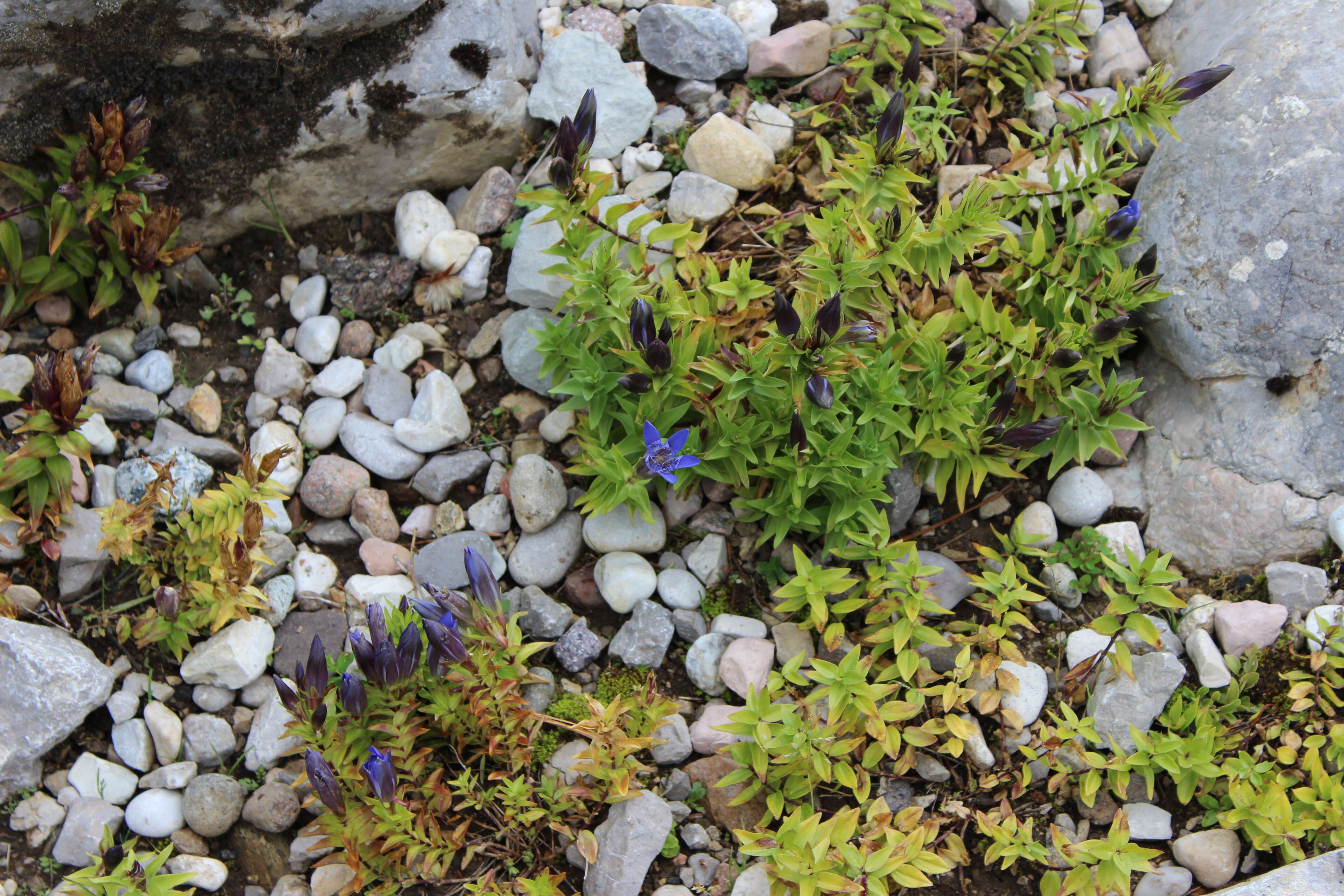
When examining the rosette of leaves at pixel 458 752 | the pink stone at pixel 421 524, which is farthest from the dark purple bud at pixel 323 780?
the pink stone at pixel 421 524

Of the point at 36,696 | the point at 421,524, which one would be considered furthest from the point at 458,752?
the point at 36,696

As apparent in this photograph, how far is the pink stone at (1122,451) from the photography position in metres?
3.95

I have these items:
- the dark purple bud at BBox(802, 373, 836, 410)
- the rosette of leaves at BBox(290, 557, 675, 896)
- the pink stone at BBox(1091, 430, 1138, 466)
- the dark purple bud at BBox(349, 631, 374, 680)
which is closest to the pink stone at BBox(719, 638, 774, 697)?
the rosette of leaves at BBox(290, 557, 675, 896)

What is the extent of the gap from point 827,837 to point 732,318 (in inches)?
75.6

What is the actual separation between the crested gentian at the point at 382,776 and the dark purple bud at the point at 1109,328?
297cm

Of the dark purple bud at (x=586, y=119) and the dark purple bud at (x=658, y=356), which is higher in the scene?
the dark purple bud at (x=586, y=119)

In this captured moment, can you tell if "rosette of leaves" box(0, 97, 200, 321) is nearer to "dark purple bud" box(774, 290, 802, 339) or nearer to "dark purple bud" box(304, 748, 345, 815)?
"dark purple bud" box(304, 748, 345, 815)

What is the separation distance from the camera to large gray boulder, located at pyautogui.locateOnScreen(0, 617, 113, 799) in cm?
339

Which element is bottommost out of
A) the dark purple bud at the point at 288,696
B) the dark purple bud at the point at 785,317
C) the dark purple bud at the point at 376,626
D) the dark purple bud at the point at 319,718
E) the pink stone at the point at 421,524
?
the pink stone at the point at 421,524

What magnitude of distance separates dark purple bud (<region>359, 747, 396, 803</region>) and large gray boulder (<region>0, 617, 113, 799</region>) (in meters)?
1.36

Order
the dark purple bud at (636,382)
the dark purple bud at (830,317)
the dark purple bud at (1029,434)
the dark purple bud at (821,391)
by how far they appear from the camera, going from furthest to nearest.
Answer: the dark purple bud at (1029,434) < the dark purple bud at (636,382) < the dark purple bud at (821,391) < the dark purple bud at (830,317)

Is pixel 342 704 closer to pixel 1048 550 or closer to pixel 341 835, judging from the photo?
pixel 341 835

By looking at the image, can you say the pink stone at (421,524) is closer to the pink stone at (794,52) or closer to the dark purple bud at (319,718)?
the dark purple bud at (319,718)

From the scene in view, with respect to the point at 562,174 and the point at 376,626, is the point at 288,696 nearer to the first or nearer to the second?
the point at 376,626
